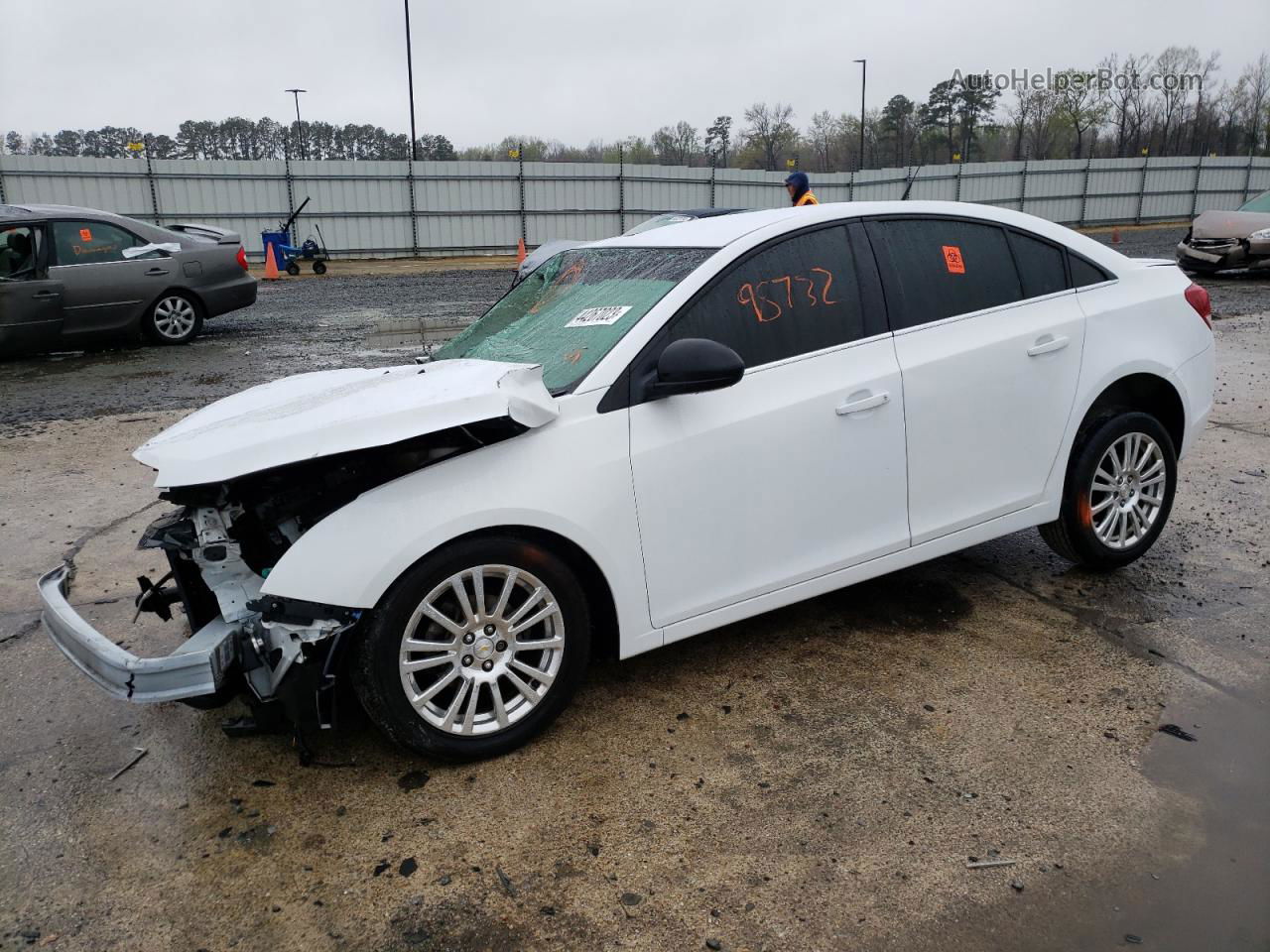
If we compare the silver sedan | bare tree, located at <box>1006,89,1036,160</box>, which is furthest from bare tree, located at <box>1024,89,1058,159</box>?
the silver sedan

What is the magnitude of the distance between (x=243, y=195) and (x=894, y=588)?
26052 mm

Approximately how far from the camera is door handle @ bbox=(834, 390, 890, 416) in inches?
140

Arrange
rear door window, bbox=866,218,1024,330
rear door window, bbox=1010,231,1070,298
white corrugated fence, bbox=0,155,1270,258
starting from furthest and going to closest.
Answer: white corrugated fence, bbox=0,155,1270,258 < rear door window, bbox=1010,231,1070,298 < rear door window, bbox=866,218,1024,330

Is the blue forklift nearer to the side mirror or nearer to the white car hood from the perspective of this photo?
the white car hood

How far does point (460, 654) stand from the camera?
120 inches

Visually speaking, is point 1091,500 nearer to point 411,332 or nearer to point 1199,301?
point 1199,301

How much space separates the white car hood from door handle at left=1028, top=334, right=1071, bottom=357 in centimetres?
209

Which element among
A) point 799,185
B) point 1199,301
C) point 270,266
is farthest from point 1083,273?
point 270,266

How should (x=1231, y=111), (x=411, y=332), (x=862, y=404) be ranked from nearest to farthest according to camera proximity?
(x=862, y=404) < (x=411, y=332) < (x=1231, y=111)

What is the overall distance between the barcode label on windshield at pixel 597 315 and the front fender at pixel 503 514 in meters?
0.44

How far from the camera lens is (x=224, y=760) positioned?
326 centimetres

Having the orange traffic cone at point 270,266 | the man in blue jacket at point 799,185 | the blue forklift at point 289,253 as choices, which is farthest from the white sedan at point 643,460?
the blue forklift at point 289,253

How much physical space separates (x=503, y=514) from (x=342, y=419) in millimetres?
560

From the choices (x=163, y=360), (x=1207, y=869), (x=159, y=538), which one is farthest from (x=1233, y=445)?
(x=163, y=360)
